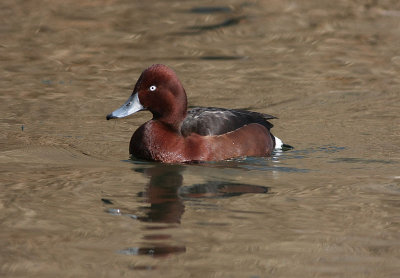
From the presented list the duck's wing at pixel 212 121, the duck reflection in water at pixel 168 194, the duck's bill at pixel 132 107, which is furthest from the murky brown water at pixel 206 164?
the duck's bill at pixel 132 107

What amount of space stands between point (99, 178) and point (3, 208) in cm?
138

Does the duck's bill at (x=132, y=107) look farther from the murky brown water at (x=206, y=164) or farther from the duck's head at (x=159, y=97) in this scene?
the murky brown water at (x=206, y=164)

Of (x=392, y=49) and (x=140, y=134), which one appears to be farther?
(x=392, y=49)

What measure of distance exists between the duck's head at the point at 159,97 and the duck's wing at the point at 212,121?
0.15 metres

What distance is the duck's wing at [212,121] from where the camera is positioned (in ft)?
30.5

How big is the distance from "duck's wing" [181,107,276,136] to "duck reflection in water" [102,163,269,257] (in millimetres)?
476

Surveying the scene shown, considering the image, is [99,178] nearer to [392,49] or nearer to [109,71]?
[109,71]

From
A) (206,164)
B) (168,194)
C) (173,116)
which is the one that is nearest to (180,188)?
(168,194)

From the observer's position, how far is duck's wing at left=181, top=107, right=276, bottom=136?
30.5 feet

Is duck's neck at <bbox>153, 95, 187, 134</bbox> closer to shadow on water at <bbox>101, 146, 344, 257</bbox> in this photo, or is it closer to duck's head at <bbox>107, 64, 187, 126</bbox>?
duck's head at <bbox>107, 64, 187, 126</bbox>

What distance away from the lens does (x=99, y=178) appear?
28.0 feet

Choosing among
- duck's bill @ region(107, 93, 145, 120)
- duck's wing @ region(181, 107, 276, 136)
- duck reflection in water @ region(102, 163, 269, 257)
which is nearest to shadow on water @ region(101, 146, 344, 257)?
duck reflection in water @ region(102, 163, 269, 257)

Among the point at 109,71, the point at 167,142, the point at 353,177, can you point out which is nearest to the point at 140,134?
the point at 167,142

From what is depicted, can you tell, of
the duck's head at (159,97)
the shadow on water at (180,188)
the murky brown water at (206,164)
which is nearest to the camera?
the murky brown water at (206,164)
